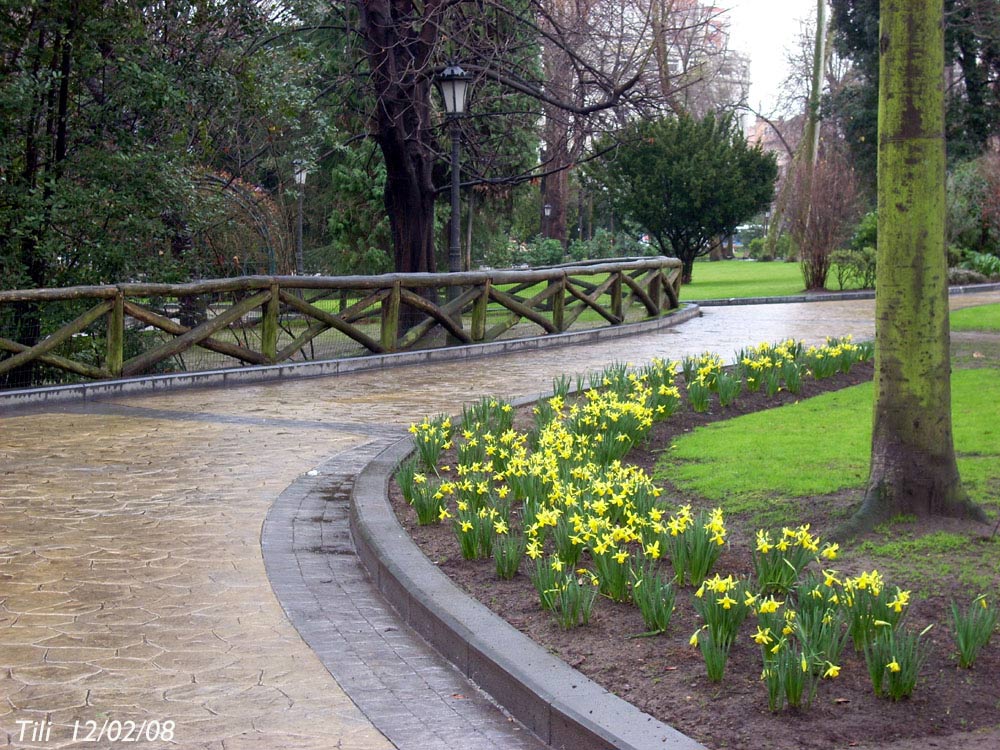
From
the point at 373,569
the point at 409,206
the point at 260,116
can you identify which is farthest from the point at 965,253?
the point at 373,569

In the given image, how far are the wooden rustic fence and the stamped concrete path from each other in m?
1.50

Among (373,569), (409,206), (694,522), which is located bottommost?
(373,569)

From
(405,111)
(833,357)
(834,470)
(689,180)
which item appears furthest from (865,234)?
(834,470)

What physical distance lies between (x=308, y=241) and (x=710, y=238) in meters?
17.6

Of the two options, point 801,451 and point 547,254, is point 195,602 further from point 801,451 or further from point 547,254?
point 547,254

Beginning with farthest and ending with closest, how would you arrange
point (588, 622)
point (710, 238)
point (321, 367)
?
point (710, 238) → point (321, 367) → point (588, 622)

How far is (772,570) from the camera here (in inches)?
201

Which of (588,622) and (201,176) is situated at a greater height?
(201,176)

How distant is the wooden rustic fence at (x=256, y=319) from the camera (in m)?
12.8

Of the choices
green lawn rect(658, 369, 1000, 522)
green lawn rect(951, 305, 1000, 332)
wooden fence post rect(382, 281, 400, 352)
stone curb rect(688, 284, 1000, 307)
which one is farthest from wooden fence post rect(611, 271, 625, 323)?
green lawn rect(658, 369, 1000, 522)

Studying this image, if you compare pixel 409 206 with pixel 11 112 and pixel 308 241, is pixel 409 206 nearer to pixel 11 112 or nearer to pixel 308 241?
pixel 11 112

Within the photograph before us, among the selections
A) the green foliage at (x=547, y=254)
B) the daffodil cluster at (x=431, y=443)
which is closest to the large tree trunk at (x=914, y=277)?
the daffodil cluster at (x=431, y=443)

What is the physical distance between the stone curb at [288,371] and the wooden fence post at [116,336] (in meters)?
0.21

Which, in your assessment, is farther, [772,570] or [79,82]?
[79,82]
